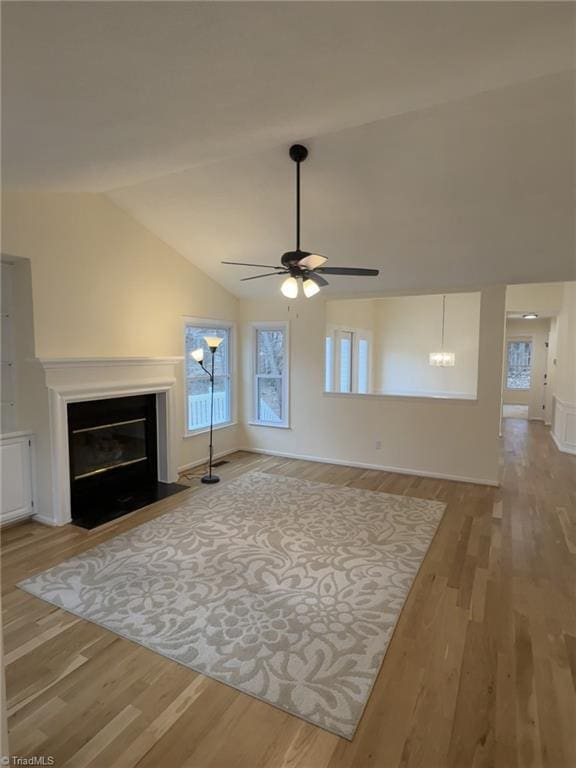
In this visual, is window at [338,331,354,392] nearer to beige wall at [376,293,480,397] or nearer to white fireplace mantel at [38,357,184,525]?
beige wall at [376,293,480,397]

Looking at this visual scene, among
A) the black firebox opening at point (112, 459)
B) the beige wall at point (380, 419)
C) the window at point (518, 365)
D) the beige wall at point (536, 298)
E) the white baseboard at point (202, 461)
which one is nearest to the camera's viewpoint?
the black firebox opening at point (112, 459)

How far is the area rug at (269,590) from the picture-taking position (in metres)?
2.13

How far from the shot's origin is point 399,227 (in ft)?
13.8

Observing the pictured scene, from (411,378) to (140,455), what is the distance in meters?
6.21

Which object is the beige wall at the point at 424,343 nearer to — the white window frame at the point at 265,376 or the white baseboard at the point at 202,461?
the white window frame at the point at 265,376

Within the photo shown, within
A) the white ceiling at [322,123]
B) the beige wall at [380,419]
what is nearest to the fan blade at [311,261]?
the white ceiling at [322,123]

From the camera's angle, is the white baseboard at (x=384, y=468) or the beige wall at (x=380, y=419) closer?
the beige wall at (x=380, y=419)

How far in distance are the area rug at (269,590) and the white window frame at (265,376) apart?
7.22 feet

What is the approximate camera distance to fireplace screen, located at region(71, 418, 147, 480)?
4.32 meters

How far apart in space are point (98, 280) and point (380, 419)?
3.96 metres

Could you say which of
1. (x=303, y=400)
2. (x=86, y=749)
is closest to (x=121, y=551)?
(x=86, y=749)

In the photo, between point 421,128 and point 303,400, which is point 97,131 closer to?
point 421,128

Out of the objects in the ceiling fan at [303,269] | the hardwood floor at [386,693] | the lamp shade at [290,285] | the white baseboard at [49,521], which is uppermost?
the ceiling fan at [303,269]

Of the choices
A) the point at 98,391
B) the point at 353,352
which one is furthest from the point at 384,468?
the point at 98,391
